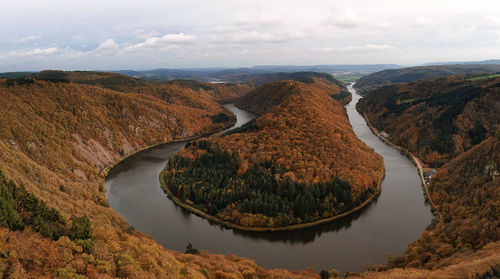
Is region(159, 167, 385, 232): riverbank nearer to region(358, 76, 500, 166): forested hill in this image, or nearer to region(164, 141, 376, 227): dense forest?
region(164, 141, 376, 227): dense forest

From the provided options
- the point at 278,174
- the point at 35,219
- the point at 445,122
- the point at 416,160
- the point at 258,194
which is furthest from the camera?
the point at 445,122

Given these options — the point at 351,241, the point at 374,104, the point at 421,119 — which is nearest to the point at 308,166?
the point at 351,241

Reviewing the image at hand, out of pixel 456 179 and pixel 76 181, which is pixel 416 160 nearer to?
pixel 456 179

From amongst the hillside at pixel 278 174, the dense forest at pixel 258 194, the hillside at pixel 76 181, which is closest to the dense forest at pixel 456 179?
the hillside at pixel 278 174

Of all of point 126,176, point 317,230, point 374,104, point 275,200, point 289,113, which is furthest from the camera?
point 374,104

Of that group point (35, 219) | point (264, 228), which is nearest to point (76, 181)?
point (35, 219)

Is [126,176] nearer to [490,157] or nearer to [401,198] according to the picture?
[401,198]

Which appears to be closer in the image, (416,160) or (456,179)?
(456,179)
